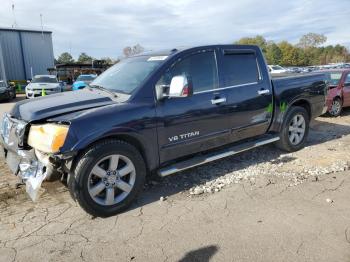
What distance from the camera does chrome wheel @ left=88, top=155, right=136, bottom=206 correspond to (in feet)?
11.8

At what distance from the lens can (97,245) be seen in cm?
315

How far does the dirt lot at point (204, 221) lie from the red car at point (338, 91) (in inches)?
208

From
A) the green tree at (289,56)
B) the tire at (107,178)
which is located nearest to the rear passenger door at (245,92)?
the tire at (107,178)

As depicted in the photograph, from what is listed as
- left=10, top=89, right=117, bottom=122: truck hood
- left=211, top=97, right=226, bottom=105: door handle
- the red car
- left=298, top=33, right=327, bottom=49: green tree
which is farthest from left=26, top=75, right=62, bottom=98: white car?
left=298, top=33, right=327, bottom=49: green tree

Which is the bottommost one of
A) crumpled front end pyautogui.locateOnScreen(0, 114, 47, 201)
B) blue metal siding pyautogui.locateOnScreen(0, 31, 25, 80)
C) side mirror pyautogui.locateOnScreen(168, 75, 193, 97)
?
crumpled front end pyautogui.locateOnScreen(0, 114, 47, 201)

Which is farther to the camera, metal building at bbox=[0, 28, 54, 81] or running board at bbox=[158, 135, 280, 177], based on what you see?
metal building at bbox=[0, 28, 54, 81]

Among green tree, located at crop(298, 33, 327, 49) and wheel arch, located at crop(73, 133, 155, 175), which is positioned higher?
green tree, located at crop(298, 33, 327, 49)

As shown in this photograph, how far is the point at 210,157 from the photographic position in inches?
178

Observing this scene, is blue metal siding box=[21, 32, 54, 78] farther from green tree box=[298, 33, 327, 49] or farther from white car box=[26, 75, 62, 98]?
green tree box=[298, 33, 327, 49]

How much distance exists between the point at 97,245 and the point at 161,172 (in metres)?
1.22

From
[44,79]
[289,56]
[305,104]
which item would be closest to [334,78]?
[305,104]

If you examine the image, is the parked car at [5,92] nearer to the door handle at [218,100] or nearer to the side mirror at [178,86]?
the door handle at [218,100]

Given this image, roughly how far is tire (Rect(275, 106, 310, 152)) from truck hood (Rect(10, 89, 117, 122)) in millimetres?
3268

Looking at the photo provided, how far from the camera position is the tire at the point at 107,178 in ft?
11.3
